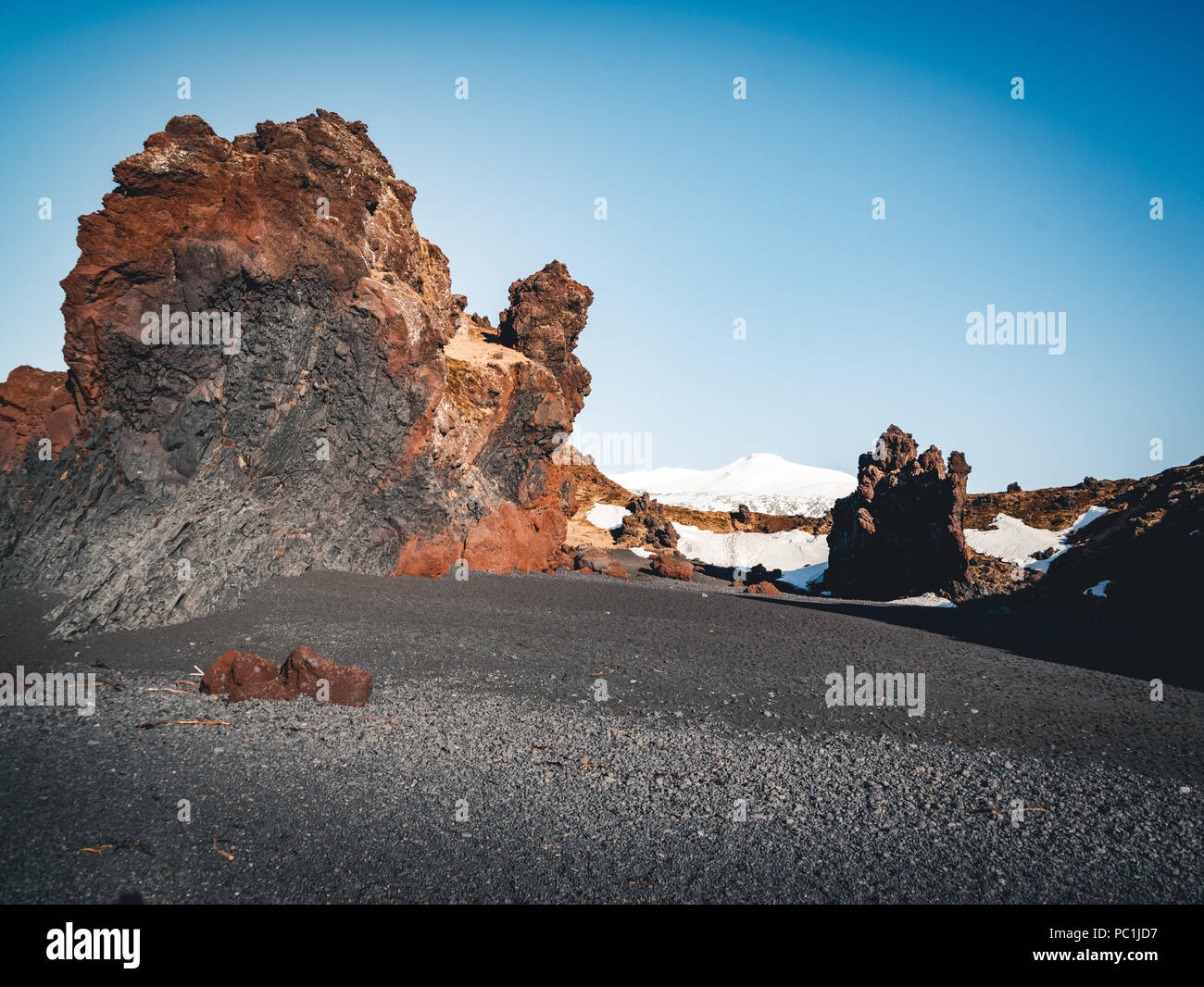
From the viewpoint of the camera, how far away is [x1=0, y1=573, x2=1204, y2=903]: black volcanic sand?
17.0 feet

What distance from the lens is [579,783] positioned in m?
7.01

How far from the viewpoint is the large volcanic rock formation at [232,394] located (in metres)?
15.3

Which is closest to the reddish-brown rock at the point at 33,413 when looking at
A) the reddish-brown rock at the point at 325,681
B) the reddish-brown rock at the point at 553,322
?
the reddish-brown rock at the point at 325,681

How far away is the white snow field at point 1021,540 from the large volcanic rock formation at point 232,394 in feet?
106

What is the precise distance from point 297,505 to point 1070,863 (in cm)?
1911

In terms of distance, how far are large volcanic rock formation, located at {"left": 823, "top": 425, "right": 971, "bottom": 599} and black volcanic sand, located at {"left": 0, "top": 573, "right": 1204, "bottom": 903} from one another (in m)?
19.8

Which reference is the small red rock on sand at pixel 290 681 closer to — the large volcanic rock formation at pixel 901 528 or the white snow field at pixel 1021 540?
the large volcanic rock formation at pixel 901 528

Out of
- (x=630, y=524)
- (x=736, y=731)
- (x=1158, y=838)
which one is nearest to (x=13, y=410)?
(x=736, y=731)

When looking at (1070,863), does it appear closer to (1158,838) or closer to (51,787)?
(1158,838)

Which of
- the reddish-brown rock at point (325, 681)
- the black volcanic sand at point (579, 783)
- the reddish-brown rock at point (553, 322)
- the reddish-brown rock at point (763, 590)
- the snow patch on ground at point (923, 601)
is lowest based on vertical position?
the snow patch on ground at point (923, 601)

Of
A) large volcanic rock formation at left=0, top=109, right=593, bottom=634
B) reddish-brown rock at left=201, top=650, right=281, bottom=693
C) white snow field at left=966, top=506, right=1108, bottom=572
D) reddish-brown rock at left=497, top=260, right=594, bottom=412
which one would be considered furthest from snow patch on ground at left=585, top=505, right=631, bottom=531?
reddish-brown rock at left=201, top=650, right=281, bottom=693

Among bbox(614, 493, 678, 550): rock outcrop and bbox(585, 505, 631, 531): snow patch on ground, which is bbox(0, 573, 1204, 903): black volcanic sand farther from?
bbox(585, 505, 631, 531): snow patch on ground

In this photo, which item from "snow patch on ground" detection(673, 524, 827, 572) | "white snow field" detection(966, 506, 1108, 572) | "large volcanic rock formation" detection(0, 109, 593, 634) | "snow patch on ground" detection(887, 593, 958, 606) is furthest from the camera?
"snow patch on ground" detection(673, 524, 827, 572)

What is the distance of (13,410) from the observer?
22125 millimetres
